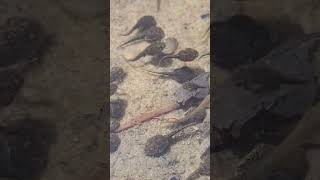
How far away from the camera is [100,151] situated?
292 cm

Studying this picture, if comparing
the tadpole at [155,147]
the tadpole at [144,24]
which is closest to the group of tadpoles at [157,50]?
the tadpole at [144,24]

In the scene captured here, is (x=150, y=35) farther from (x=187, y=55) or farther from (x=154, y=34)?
(x=187, y=55)

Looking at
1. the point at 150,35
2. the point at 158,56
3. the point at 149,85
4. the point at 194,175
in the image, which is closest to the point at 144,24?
the point at 150,35

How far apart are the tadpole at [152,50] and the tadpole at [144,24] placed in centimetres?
10

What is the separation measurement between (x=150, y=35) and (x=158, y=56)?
119 mm

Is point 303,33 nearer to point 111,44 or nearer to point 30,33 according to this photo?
point 111,44

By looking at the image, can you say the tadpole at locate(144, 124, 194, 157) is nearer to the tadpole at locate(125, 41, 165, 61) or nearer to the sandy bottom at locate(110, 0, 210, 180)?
the sandy bottom at locate(110, 0, 210, 180)

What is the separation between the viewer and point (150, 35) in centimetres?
293

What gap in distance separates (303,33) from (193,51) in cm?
60

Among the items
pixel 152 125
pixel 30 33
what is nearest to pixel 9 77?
pixel 30 33

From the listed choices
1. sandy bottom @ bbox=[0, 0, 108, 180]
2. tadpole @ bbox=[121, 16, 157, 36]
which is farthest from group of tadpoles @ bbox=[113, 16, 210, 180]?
sandy bottom @ bbox=[0, 0, 108, 180]

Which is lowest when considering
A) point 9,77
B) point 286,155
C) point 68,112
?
point 286,155

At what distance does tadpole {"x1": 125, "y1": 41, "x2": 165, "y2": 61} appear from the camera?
9.65 ft

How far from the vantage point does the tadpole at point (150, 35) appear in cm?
293
